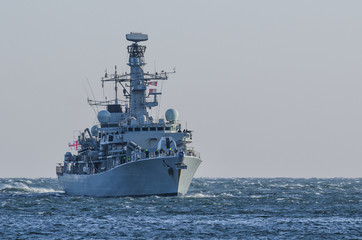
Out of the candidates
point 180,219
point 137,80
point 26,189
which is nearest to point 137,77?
point 137,80

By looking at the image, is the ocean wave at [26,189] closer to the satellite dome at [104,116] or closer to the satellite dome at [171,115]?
the satellite dome at [104,116]

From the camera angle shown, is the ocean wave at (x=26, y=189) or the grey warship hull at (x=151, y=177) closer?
the grey warship hull at (x=151, y=177)

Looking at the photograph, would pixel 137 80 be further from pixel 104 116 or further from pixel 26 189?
pixel 26 189

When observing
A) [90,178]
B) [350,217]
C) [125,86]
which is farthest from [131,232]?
[125,86]

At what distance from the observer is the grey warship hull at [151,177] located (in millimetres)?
66875

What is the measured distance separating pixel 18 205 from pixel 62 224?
1863 centimetres

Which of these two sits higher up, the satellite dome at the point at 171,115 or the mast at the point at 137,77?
the mast at the point at 137,77

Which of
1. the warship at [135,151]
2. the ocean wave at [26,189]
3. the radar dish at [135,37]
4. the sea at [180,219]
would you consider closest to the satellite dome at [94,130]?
the warship at [135,151]

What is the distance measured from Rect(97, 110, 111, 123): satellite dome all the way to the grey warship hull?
29.6ft

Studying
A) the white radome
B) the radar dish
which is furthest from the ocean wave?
the white radome

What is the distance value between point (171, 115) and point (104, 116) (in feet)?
25.2

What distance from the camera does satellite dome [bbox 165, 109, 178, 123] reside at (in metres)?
76.9

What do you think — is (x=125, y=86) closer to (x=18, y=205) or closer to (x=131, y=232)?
(x=18, y=205)

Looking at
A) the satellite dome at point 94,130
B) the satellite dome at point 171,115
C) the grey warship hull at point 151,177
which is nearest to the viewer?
the grey warship hull at point 151,177
